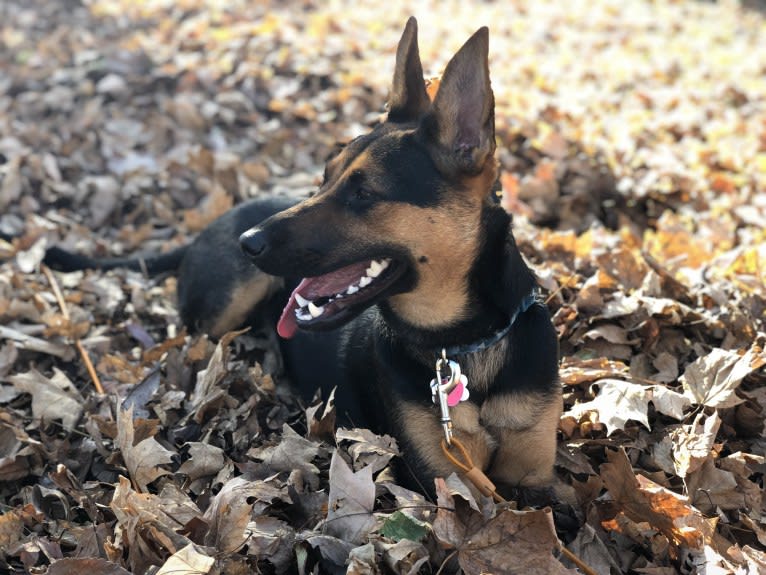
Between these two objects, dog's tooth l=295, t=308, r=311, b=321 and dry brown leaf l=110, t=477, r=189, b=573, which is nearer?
dry brown leaf l=110, t=477, r=189, b=573

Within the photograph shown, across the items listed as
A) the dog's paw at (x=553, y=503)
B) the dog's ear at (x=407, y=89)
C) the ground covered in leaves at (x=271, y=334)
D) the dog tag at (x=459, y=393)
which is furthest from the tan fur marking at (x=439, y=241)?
the dog's paw at (x=553, y=503)

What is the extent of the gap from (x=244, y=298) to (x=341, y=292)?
1784 millimetres

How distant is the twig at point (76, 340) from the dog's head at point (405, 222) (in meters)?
1.76

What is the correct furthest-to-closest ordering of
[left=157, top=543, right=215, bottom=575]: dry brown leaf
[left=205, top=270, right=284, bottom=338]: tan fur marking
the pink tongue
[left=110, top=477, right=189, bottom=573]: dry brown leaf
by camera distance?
[left=205, top=270, right=284, bottom=338]: tan fur marking
the pink tongue
[left=110, top=477, right=189, bottom=573]: dry brown leaf
[left=157, top=543, right=215, bottom=575]: dry brown leaf

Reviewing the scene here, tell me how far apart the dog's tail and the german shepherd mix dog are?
7.92ft

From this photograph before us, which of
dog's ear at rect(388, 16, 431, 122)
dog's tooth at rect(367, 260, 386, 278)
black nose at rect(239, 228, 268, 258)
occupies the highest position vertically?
dog's ear at rect(388, 16, 431, 122)

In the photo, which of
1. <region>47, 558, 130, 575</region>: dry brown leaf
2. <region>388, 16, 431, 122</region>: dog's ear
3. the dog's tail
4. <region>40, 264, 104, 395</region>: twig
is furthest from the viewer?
the dog's tail

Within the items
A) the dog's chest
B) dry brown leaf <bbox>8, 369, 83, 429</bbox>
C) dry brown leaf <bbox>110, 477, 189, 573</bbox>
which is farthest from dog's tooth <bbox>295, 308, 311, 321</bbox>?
dry brown leaf <bbox>8, 369, 83, 429</bbox>

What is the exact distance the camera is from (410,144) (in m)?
3.66

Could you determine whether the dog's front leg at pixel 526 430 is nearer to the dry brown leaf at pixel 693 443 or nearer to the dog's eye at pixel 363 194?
the dry brown leaf at pixel 693 443

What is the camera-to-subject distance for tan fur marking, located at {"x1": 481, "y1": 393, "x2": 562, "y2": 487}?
3764 millimetres

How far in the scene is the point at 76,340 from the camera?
520 cm

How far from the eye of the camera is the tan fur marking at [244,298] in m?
5.30

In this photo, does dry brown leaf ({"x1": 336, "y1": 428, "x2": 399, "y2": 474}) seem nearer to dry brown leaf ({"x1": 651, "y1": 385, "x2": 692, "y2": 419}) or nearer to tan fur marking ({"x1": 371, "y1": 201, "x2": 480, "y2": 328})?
tan fur marking ({"x1": 371, "y1": 201, "x2": 480, "y2": 328})
